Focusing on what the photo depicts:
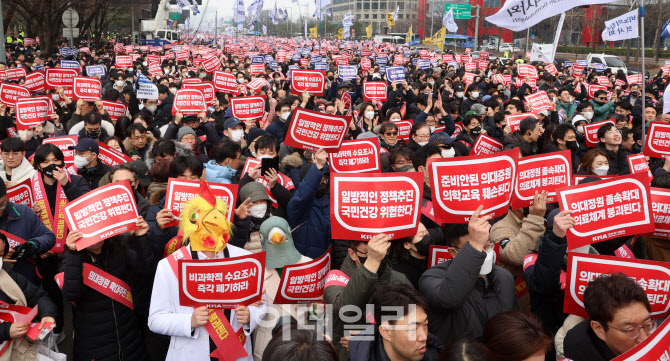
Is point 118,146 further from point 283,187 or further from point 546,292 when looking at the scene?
point 546,292

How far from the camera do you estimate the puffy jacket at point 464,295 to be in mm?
3092

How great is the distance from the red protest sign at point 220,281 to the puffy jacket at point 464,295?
93 centimetres

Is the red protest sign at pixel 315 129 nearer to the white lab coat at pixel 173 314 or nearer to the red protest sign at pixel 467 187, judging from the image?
the red protest sign at pixel 467 187

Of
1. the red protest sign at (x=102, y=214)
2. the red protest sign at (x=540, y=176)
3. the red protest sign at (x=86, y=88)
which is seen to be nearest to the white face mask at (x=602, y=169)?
the red protest sign at (x=540, y=176)

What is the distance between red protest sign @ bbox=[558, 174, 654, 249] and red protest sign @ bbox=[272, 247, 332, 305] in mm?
1571

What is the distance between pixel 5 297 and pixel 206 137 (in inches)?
205

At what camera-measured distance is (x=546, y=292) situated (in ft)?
12.1

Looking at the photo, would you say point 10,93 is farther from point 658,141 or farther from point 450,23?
point 450,23

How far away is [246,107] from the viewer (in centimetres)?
929

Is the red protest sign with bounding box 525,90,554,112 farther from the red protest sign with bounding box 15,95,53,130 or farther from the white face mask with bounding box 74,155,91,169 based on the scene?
the red protest sign with bounding box 15,95,53,130

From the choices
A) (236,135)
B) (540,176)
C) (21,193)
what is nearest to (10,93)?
(236,135)

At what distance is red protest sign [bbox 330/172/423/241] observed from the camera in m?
3.57

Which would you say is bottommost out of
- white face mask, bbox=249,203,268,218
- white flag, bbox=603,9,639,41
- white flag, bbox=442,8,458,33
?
white face mask, bbox=249,203,268,218

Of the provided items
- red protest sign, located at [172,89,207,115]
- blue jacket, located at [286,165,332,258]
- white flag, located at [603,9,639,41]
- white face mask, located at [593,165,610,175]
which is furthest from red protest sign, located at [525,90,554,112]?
blue jacket, located at [286,165,332,258]
